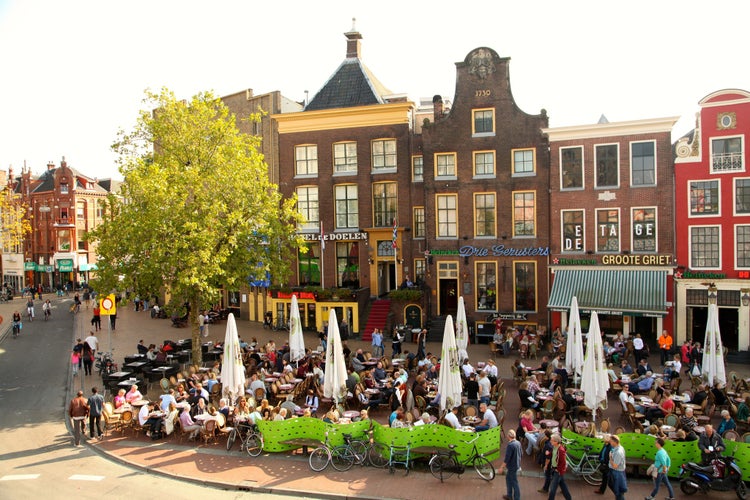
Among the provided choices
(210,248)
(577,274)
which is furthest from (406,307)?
(210,248)

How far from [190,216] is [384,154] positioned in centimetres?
1533

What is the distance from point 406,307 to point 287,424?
59.7 ft

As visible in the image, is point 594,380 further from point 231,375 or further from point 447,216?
point 447,216

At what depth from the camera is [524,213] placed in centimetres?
3241

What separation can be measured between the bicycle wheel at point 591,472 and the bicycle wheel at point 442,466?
10.5ft

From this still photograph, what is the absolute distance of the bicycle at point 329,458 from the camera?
619 inches

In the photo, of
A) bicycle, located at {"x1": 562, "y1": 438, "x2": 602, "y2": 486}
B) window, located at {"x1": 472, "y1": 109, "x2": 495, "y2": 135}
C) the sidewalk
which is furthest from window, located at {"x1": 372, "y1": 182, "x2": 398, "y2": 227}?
bicycle, located at {"x1": 562, "y1": 438, "x2": 602, "y2": 486}

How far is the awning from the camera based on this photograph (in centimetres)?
2839

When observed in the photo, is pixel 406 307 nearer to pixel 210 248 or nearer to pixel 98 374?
pixel 210 248

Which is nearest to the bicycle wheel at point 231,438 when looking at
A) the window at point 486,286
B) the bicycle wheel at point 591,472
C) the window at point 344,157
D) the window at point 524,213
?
the bicycle wheel at point 591,472

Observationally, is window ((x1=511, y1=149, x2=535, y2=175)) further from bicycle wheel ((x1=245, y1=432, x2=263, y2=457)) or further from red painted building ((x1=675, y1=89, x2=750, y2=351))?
bicycle wheel ((x1=245, y1=432, x2=263, y2=457))

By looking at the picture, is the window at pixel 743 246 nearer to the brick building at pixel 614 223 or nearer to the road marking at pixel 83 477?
the brick building at pixel 614 223

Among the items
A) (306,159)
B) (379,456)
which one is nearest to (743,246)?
(379,456)

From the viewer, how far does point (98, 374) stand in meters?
27.2
